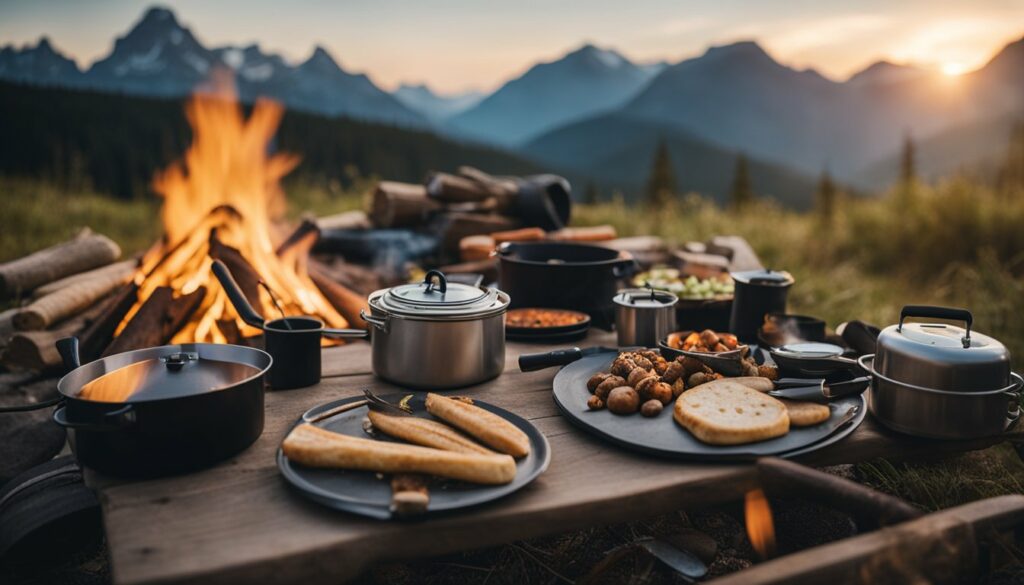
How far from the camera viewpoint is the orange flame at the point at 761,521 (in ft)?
6.39

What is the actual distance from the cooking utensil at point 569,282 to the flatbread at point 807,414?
145 centimetres

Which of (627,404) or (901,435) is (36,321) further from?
(901,435)

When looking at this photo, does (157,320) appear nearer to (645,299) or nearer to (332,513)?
(332,513)

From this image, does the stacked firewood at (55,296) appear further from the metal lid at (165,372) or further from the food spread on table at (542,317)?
the food spread on table at (542,317)

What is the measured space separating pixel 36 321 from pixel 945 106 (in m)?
160

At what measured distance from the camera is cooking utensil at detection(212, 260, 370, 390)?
8.33 feet

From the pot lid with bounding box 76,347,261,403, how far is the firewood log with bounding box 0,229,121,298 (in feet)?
10.3

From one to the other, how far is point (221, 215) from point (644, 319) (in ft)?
8.38

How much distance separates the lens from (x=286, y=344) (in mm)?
2545

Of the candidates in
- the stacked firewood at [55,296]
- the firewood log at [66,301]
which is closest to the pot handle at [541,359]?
the stacked firewood at [55,296]

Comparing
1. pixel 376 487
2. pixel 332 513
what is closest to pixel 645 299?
pixel 376 487

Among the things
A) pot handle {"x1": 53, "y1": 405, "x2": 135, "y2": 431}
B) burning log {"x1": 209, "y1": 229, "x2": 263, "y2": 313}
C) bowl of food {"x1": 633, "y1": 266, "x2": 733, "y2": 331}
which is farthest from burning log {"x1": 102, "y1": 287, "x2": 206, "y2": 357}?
bowl of food {"x1": 633, "y1": 266, "x2": 733, "y2": 331}

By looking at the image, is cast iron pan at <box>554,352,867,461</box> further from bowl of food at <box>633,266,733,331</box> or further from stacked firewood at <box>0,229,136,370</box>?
stacked firewood at <box>0,229,136,370</box>

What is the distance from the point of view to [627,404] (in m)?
2.21
